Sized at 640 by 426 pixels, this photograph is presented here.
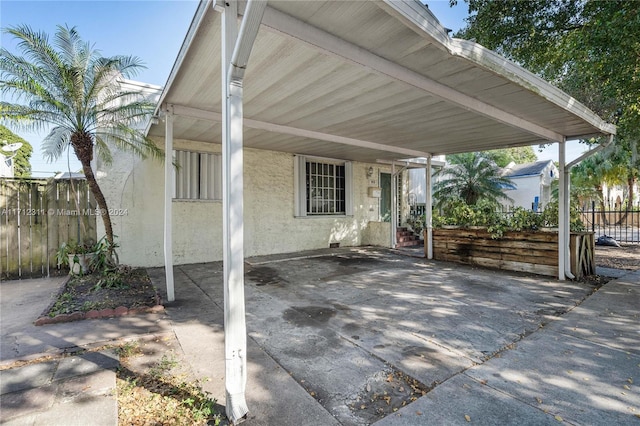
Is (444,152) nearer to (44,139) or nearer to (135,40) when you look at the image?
(135,40)

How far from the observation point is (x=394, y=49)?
8.75ft

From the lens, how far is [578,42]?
17.6 ft

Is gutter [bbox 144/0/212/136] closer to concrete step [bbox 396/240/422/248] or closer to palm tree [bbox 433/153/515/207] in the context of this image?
concrete step [bbox 396/240/422/248]

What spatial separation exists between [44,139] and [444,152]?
27.1ft

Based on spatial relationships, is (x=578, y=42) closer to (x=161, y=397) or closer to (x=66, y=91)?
(x=161, y=397)

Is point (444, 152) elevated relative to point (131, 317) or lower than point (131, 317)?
elevated

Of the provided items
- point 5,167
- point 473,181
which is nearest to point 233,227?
point 473,181

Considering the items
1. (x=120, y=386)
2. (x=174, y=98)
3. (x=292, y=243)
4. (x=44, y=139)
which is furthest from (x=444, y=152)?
(x=44, y=139)

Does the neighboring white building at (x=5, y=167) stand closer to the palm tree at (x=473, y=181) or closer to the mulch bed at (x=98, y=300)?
the mulch bed at (x=98, y=300)

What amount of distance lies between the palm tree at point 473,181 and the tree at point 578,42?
3580 millimetres

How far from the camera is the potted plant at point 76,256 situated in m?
5.09

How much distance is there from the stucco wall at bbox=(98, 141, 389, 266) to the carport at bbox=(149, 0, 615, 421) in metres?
1.31

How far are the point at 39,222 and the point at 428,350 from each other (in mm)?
6914

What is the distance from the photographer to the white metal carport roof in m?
2.29
